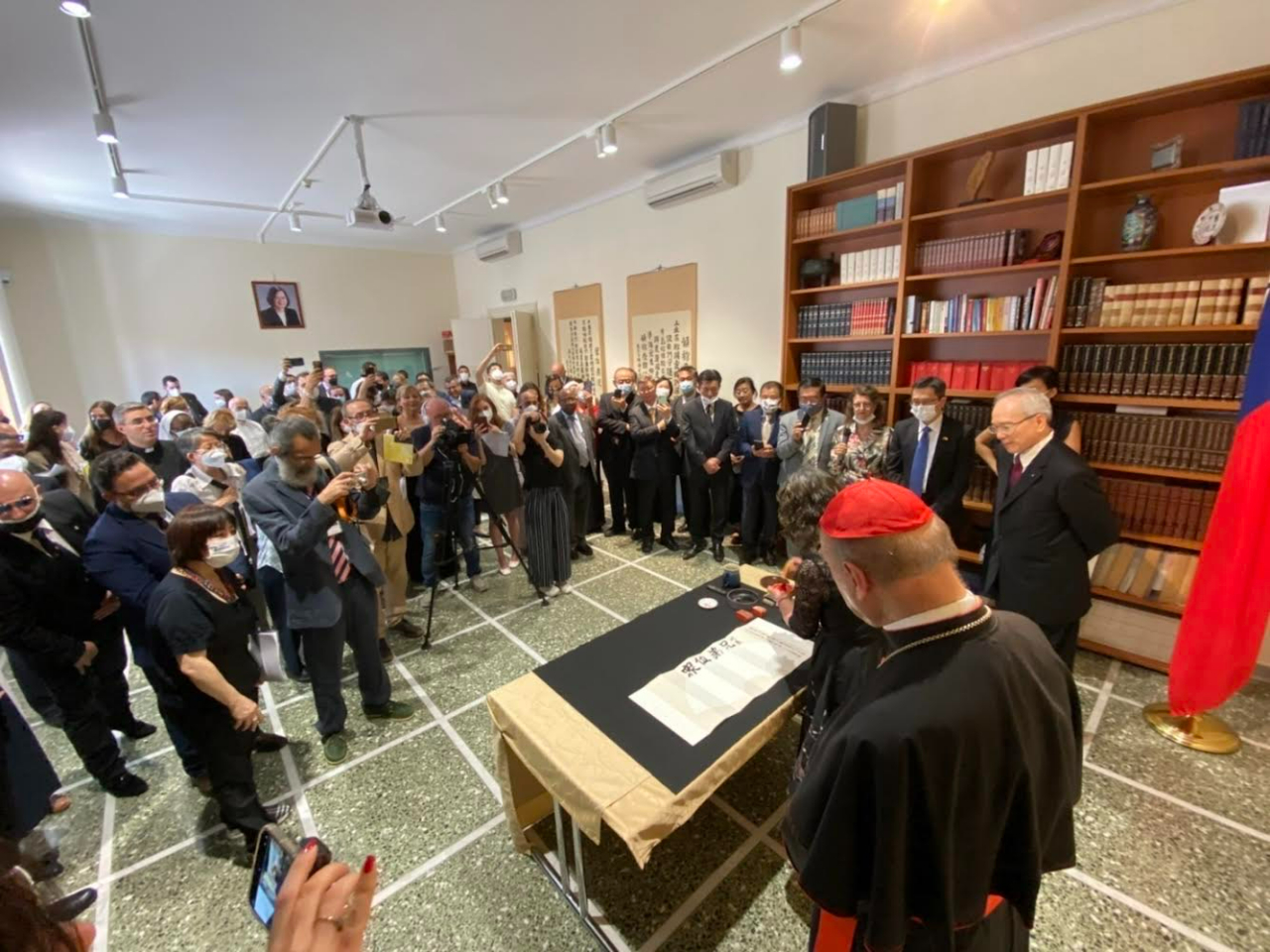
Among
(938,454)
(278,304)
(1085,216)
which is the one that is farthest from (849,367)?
(278,304)

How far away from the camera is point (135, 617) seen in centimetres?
→ 211

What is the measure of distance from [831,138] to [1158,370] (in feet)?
8.13

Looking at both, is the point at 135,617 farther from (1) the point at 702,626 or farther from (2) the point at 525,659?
(1) the point at 702,626

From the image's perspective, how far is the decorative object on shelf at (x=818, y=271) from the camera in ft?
12.9

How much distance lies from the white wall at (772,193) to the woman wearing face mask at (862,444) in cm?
141

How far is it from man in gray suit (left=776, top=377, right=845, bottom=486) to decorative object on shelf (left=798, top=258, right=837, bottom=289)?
89 cm

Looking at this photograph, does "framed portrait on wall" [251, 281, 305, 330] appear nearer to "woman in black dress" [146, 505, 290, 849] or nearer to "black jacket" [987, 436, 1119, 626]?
"woman in black dress" [146, 505, 290, 849]

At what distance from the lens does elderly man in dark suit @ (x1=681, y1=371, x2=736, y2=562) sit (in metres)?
4.04

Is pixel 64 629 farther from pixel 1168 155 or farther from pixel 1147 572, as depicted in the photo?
pixel 1168 155

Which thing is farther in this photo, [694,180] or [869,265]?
[694,180]

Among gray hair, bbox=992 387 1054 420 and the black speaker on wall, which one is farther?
the black speaker on wall

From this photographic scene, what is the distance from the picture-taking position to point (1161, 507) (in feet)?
8.89

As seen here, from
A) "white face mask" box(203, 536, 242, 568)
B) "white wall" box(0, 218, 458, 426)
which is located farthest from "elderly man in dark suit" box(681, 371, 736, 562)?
"white wall" box(0, 218, 458, 426)

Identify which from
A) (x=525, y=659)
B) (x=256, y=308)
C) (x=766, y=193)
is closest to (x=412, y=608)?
(x=525, y=659)
